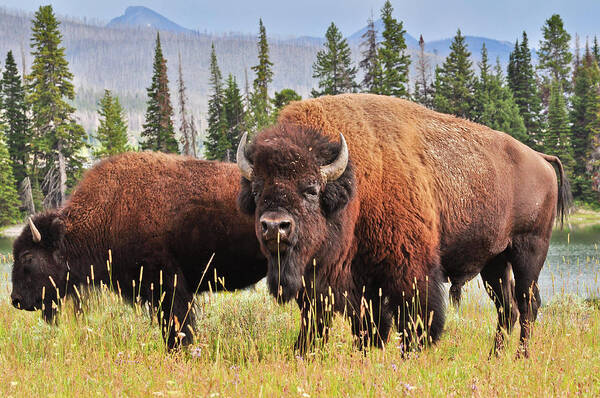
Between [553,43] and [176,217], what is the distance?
83190mm

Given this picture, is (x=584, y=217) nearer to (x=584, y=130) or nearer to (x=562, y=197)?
(x=584, y=130)

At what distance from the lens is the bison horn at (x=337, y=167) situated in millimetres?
5074

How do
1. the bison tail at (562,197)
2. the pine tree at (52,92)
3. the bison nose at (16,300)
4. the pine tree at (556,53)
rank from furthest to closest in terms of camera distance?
1. the pine tree at (556,53)
2. the pine tree at (52,92)
3. the bison tail at (562,197)
4. the bison nose at (16,300)

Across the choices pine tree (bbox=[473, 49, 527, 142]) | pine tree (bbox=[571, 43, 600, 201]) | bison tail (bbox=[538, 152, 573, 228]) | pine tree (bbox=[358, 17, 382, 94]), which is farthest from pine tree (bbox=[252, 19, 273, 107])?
bison tail (bbox=[538, 152, 573, 228])

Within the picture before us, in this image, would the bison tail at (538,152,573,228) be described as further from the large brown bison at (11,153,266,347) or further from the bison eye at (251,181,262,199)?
the bison eye at (251,181,262,199)

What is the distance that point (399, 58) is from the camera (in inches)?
2010

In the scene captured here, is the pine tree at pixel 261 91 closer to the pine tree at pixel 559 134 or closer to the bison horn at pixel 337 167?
the pine tree at pixel 559 134

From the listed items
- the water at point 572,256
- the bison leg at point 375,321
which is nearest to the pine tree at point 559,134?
the water at point 572,256

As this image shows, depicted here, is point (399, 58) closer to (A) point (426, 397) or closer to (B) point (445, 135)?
(B) point (445, 135)

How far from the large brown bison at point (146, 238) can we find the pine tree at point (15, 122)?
5136 cm

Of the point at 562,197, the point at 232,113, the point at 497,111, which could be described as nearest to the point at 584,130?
the point at 497,111

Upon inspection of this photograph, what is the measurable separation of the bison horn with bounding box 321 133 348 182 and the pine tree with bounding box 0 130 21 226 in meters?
48.1

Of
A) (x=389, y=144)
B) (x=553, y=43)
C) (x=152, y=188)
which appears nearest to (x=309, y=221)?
(x=389, y=144)

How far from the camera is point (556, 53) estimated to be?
7812 cm
